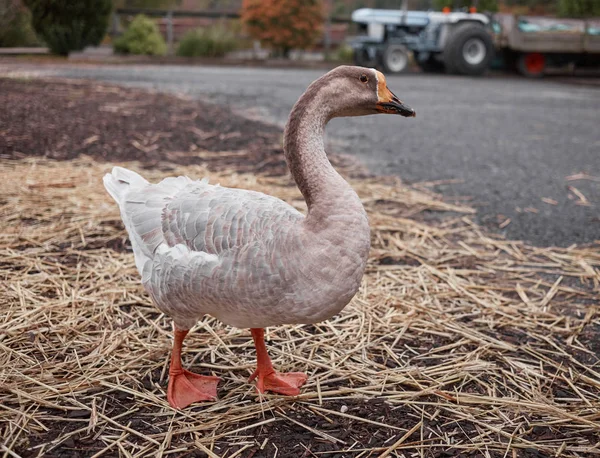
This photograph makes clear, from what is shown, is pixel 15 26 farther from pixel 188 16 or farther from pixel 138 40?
pixel 188 16

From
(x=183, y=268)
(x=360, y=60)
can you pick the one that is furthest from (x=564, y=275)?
(x=360, y=60)

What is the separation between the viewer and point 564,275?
3.73 m

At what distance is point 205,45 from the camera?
21.7 m

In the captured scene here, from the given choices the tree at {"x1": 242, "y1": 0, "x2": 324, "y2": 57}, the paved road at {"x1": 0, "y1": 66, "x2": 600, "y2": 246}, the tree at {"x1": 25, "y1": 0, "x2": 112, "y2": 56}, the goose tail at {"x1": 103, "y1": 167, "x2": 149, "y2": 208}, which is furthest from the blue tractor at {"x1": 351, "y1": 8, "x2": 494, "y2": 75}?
the goose tail at {"x1": 103, "y1": 167, "x2": 149, "y2": 208}

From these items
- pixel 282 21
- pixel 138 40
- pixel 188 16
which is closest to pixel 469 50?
pixel 282 21

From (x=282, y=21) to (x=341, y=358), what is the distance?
68.2 ft

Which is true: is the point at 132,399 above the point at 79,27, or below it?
below

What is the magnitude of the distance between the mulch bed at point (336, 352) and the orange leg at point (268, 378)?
0.06 meters

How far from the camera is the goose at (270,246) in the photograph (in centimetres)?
215

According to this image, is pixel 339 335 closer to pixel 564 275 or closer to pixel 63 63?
pixel 564 275

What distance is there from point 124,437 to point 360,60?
1650 centimetres

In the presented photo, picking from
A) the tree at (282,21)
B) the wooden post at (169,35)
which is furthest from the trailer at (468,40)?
the wooden post at (169,35)

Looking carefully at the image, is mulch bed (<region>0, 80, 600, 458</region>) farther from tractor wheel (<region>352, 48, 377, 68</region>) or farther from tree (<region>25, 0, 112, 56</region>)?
tree (<region>25, 0, 112, 56</region>)

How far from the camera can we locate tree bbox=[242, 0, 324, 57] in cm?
2166
